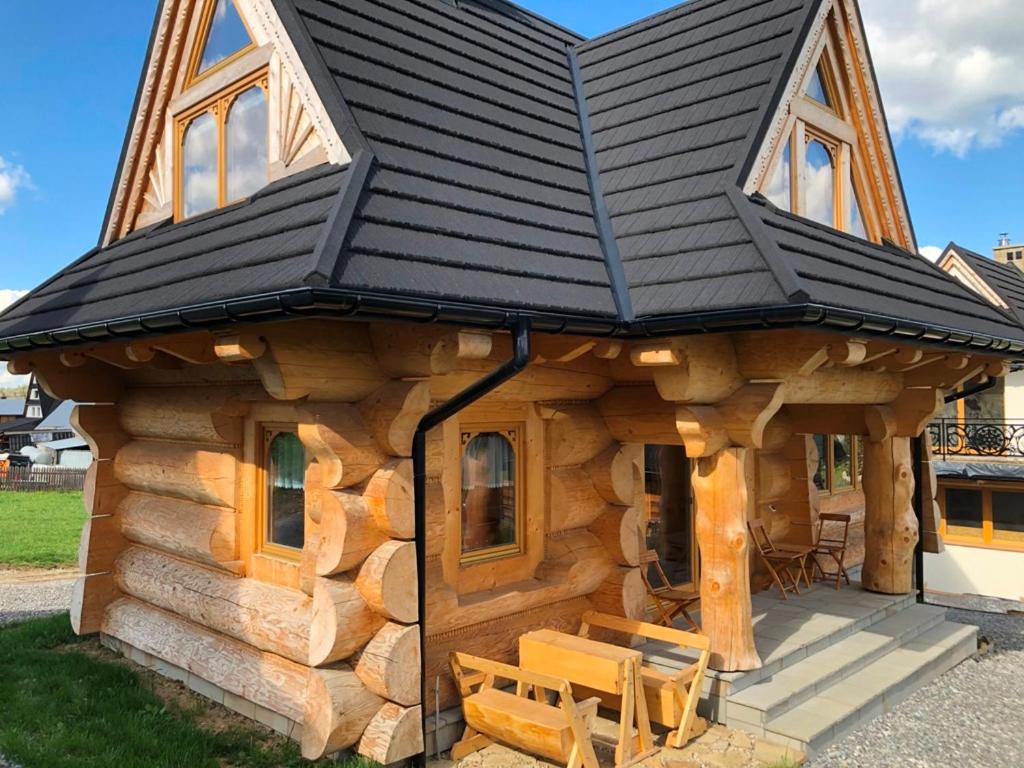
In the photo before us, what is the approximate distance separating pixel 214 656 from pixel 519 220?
4.03 m

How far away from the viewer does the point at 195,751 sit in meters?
4.89

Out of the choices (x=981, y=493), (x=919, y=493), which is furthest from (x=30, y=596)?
(x=981, y=493)

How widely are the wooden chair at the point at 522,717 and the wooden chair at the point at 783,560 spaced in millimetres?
3880

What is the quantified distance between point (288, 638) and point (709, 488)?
318 centimetres

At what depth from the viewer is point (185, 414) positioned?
21.4ft

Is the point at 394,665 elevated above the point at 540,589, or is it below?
below

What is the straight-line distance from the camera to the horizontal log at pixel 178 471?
6.18 m

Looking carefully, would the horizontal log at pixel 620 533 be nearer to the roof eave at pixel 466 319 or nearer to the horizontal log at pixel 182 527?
the roof eave at pixel 466 319

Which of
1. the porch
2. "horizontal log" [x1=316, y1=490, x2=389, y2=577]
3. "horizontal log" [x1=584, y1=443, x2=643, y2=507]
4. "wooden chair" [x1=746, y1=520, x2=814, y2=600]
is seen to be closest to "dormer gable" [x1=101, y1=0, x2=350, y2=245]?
"horizontal log" [x1=316, y1=490, x2=389, y2=577]

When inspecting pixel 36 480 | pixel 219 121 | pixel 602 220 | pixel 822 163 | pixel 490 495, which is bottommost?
pixel 36 480

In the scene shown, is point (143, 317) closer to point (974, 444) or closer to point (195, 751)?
point (195, 751)

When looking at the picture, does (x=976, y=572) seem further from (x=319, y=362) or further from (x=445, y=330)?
(x=319, y=362)

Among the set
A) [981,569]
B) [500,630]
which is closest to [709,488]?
[500,630]

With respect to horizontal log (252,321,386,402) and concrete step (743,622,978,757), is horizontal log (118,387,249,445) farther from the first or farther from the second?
concrete step (743,622,978,757)
